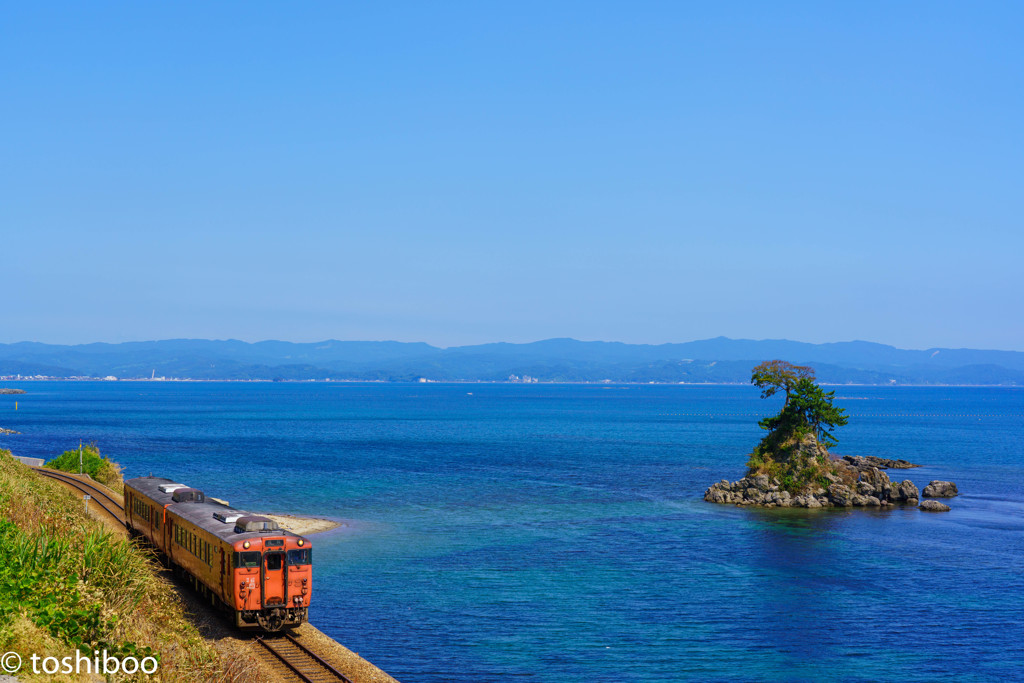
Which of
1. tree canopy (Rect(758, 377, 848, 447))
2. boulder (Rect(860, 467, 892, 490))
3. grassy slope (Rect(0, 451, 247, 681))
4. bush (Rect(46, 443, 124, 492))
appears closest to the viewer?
grassy slope (Rect(0, 451, 247, 681))

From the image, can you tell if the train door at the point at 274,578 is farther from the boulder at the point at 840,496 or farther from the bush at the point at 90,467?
the boulder at the point at 840,496

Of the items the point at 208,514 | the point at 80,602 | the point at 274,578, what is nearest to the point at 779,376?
the point at 208,514

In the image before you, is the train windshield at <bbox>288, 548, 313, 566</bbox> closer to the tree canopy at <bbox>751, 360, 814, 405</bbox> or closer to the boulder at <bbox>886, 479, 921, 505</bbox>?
the tree canopy at <bbox>751, 360, 814, 405</bbox>

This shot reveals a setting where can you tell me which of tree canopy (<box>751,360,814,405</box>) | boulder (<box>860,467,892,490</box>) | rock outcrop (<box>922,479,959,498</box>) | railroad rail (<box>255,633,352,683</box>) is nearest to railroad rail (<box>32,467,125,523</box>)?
railroad rail (<box>255,633,352,683</box>)

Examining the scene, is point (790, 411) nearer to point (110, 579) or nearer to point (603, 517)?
point (603, 517)

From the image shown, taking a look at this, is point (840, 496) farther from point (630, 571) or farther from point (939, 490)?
point (630, 571)

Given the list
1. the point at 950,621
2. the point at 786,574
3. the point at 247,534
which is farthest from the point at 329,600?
the point at 950,621

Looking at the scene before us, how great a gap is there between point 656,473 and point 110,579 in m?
80.5

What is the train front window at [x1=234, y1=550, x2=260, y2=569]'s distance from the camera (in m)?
27.5

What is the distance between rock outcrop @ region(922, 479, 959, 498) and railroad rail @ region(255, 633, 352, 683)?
7126 centimetres

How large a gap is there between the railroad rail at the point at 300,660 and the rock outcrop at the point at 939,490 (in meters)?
71.3

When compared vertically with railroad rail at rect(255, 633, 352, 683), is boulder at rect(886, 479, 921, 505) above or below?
below

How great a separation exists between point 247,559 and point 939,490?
7417 centimetres

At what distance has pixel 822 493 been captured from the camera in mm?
77625
